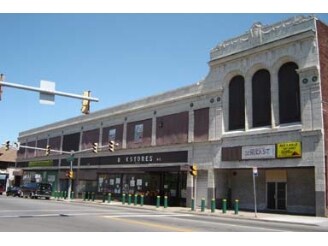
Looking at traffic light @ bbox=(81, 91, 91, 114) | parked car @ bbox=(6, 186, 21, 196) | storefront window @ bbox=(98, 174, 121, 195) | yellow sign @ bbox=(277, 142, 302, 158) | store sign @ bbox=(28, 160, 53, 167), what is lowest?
parked car @ bbox=(6, 186, 21, 196)

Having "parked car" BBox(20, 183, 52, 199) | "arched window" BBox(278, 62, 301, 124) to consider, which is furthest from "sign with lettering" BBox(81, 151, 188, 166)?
"arched window" BBox(278, 62, 301, 124)

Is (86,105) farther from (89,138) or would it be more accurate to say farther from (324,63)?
(89,138)

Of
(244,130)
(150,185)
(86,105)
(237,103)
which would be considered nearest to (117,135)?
(150,185)

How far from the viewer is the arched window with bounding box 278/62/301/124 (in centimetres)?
2897

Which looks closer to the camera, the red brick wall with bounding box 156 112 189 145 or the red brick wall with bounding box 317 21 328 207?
the red brick wall with bounding box 317 21 328 207

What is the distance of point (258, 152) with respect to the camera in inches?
1205

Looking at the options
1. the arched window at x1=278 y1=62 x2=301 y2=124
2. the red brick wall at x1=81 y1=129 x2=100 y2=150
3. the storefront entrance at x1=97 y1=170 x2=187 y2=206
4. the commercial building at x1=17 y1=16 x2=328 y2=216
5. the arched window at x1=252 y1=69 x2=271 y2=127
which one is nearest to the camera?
the commercial building at x1=17 y1=16 x2=328 y2=216

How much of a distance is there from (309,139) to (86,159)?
32.6m

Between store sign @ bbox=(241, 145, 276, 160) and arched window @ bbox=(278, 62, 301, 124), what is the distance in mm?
2084

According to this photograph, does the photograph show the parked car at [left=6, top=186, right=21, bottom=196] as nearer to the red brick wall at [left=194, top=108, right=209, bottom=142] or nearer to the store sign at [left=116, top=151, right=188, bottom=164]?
the store sign at [left=116, top=151, right=188, bottom=164]

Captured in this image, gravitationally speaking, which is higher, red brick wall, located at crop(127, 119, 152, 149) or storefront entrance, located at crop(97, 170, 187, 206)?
red brick wall, located at crop(127, 119, 152, 149)

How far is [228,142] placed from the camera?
33188 millimetres

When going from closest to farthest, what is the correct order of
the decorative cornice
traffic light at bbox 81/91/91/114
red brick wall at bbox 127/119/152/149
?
traffic light at bbox 81/91/91/114 → the decorative cornice → red brick wall at bbox 127/119/152/149

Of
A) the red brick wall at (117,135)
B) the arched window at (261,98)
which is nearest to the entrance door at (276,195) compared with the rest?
the arched window at (261,98)
